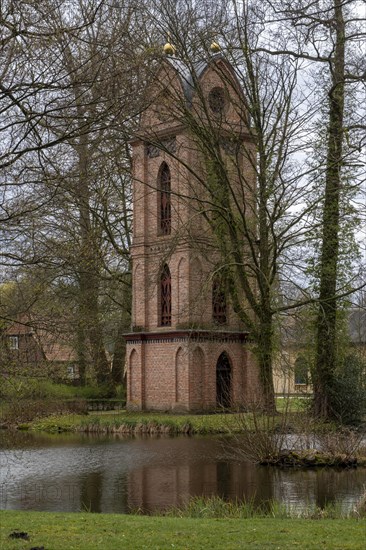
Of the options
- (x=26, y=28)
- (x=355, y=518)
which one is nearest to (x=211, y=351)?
(x=355, y=518)

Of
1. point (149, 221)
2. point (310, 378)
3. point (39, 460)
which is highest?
point (149, 221)

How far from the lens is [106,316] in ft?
135

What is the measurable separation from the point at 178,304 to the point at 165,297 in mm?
1576

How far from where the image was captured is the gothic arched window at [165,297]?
113 feet

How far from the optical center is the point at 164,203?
115ft

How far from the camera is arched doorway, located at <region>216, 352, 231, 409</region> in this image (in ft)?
110

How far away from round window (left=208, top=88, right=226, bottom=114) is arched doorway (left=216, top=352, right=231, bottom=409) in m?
9.46

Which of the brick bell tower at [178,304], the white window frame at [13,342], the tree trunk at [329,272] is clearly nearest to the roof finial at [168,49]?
the tree trunk at [329,272]

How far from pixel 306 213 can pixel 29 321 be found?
14.5 m

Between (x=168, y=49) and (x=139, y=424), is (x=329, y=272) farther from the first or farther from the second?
(x=168, y=49)

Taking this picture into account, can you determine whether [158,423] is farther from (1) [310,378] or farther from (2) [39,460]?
(2) [39,460]

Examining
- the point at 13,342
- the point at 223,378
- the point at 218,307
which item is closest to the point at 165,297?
the point at 218,307

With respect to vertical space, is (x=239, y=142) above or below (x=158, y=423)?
above

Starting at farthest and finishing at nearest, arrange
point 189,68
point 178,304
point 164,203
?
1. point 164,203
2. point 178,304
3. point 189,68
